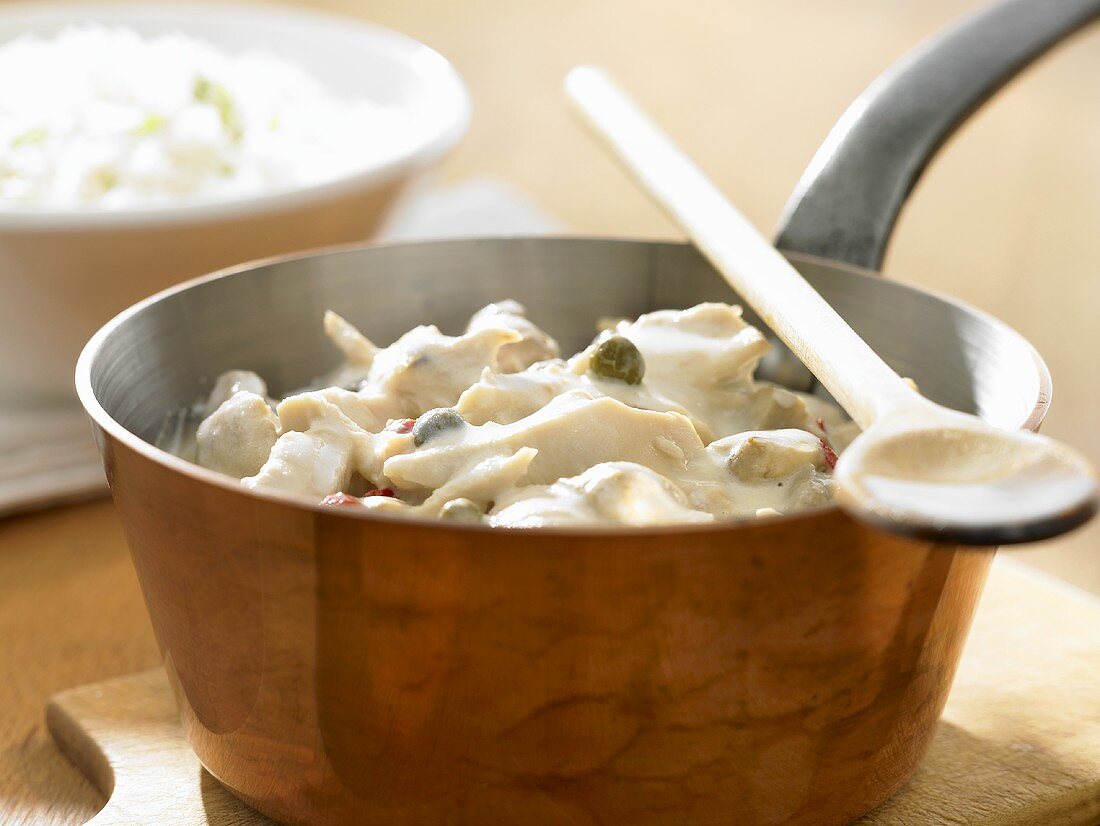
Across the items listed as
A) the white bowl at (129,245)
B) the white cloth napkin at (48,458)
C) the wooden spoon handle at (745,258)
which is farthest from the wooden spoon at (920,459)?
the white bowl at (129,245)

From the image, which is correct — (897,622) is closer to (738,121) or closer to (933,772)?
(933,772)

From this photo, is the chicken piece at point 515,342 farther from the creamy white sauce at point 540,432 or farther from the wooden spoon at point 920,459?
the wooden spoon at point 920,459

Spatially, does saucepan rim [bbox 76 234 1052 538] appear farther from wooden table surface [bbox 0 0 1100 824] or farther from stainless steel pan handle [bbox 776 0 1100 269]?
wooden table surface [bbox 0 0 1100 824]

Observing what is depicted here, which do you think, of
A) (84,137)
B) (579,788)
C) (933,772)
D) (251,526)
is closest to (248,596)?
(251,526)

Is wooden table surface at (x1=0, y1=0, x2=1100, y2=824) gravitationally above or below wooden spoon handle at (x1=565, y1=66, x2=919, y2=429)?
below

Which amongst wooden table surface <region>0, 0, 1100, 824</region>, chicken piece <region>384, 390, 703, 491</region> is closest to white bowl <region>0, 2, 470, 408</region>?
wooden table surface <region>0, 0, 1100, 824</region>

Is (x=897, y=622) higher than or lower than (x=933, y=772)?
higher
